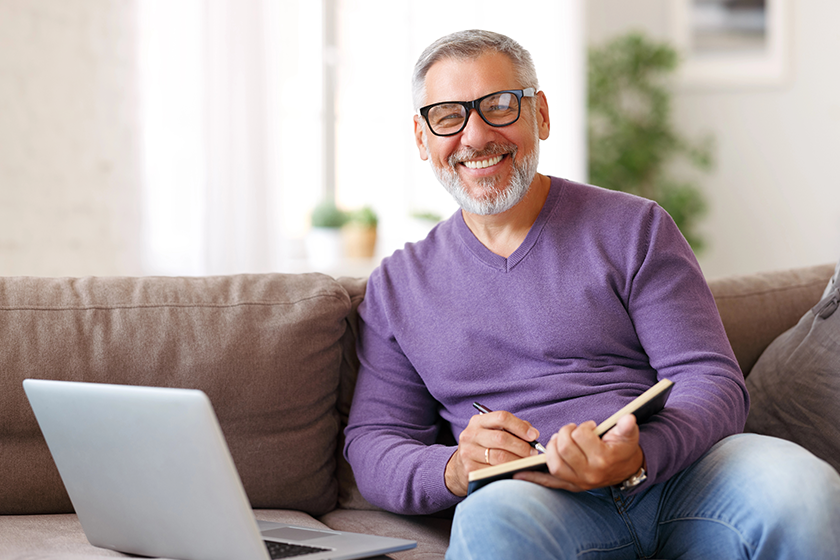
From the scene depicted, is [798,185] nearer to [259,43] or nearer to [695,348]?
[259,43]

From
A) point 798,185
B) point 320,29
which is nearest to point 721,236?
point 798,185

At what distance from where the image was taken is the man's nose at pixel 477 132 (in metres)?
1.38

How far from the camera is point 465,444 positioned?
1.14 meters

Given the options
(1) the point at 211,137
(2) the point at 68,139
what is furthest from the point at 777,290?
(2) the point at 68,139

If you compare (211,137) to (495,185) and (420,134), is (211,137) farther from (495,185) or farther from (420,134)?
(495,185)

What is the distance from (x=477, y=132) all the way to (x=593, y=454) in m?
0.64

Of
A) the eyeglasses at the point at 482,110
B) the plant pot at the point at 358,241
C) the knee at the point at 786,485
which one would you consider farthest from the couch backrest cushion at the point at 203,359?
the plant pot at the point at 358,241

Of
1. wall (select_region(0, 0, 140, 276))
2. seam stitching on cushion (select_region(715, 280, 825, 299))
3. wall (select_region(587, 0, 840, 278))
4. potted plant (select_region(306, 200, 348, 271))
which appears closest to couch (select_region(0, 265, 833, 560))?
seam stitching on cushion (select_region(715, 280, 825, 299))

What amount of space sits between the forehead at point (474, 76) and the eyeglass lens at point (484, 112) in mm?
15

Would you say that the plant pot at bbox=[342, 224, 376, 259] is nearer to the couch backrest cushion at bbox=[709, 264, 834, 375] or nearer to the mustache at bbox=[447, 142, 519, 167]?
the couch backrest cushion at bbox=[709, 264, 834, 375]

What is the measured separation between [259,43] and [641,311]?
2359 millimetres

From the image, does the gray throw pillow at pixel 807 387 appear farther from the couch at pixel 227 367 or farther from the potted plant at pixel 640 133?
the potted plant at pixel 640 133

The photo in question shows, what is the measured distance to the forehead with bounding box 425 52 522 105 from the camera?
4.50ft

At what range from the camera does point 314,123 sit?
4039 mm
